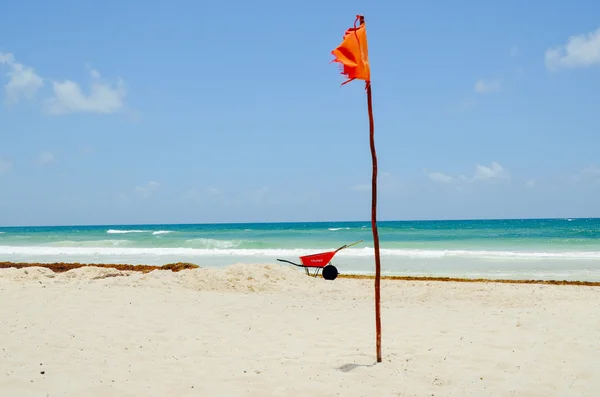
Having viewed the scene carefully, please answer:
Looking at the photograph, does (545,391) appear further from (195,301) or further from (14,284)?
(14,284)

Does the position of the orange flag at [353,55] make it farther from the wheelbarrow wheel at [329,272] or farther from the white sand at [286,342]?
the wheelbarrow wheel at [329,272]

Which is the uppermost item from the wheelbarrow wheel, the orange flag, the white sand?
the orange flag

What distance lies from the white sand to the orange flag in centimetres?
315

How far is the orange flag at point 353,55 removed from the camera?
5.41 metres

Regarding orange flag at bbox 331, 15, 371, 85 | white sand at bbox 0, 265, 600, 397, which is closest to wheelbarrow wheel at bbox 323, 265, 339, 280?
white sand at bbox 0, 265, 600, 397

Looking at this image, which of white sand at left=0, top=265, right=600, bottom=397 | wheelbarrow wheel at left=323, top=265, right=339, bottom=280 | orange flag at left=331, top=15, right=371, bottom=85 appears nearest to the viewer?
white sand at left=0, top=265, right=600, bottom=397

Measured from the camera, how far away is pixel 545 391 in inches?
197

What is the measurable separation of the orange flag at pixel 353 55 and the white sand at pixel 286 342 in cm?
315

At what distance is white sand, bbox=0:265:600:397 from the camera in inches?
203

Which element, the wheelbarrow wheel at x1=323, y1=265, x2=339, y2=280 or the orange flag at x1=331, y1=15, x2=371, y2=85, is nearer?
the orange flag at x1=331, y1=15, x2=371, y2=85

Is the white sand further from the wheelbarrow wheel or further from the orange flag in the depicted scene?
the orange flag

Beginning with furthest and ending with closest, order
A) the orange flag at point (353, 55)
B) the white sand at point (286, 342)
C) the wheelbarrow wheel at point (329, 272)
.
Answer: the wheelbarrow wheel at point (329, 272)
the orange flag at point (353, 55)
the white sand at point (286, 342)

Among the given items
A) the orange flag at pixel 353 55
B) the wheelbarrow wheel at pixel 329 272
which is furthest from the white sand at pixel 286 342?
the orange flag at pixel 353 55

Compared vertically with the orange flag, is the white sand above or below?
below
